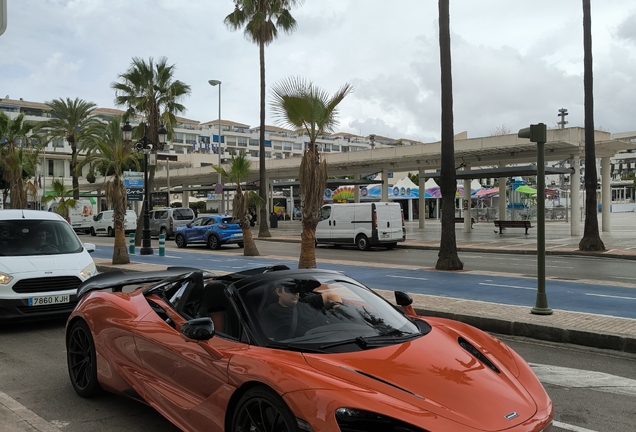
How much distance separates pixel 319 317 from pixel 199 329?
81cm

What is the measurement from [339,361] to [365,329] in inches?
25.0

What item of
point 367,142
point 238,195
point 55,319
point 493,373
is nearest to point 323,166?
point 55,319

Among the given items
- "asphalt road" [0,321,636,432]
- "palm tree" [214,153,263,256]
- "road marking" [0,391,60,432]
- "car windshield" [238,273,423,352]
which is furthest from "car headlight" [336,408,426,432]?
"palm tree" [214,153,263,256]

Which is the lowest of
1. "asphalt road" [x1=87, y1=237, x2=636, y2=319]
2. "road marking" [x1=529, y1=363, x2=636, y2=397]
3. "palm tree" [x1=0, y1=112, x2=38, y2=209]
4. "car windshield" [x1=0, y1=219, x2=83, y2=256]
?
"road marking" [x1=529, y1=363, x2=636, y2=397]

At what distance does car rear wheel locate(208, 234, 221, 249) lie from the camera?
25.8 metres

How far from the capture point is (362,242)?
24.1 meters

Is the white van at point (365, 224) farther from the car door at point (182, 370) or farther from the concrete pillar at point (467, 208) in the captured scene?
the car door at point (182, 370)

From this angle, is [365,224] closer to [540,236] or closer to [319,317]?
[540,236]

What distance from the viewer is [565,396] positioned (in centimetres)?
512

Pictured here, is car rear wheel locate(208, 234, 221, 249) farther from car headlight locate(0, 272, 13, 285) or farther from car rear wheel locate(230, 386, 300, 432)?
car rear wheel locate(230, 386, 300, 432)

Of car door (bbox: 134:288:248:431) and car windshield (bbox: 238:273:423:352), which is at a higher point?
car windshield (bbox: 238:273:423:352)

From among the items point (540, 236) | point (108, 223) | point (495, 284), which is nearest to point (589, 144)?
point (495, 284)

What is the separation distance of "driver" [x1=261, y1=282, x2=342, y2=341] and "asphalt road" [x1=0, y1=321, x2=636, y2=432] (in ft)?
4.60

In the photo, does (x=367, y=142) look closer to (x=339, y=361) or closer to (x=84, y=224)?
(x=84, y=224)
